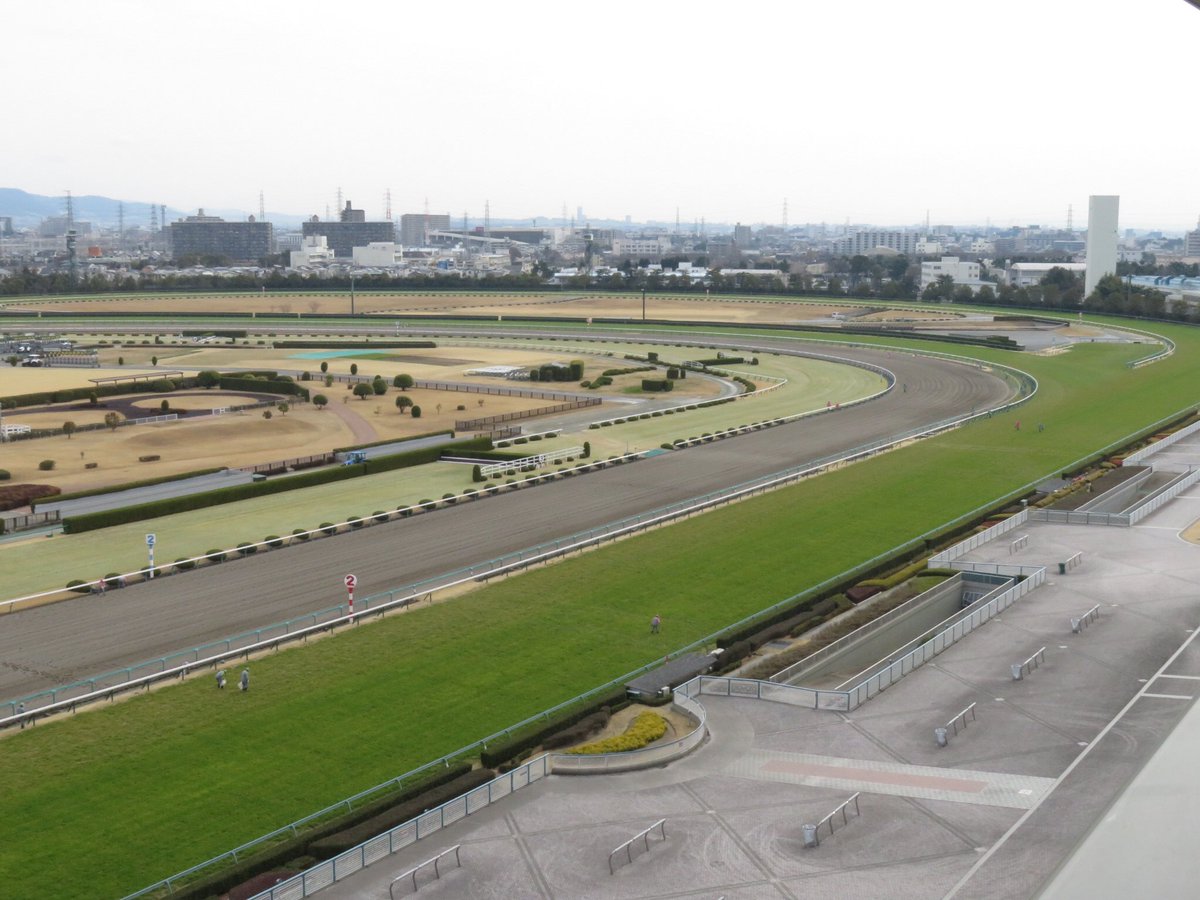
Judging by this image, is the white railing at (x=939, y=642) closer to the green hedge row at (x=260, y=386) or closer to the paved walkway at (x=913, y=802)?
the paved walkway at (x=913, y=802)

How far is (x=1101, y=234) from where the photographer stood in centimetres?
15588

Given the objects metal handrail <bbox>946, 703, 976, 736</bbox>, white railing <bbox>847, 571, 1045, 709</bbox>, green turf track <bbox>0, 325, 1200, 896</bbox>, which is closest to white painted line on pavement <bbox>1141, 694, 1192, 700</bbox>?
metal handrail <bbox>946, 703, 976, 736</bbox>

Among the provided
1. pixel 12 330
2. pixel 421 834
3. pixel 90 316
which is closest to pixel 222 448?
pixel 421 834

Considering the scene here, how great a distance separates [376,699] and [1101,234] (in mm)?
149295

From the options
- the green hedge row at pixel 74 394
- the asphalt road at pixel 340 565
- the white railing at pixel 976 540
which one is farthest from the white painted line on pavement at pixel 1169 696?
the green hedge row at pixel 74 394

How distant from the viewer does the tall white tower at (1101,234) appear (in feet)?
511

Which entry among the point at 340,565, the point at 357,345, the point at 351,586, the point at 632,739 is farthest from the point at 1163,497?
the point at 357,345

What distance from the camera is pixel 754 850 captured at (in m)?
18.5

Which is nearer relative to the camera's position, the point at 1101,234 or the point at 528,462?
the point at 528,462

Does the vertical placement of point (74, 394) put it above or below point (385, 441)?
above

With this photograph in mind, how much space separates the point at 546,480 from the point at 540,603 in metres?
16.1

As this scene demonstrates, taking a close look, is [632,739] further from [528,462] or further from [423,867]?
[528,462]

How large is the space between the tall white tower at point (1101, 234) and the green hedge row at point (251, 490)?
407 ft

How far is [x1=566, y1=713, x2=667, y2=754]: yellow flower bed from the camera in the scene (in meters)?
21.9
